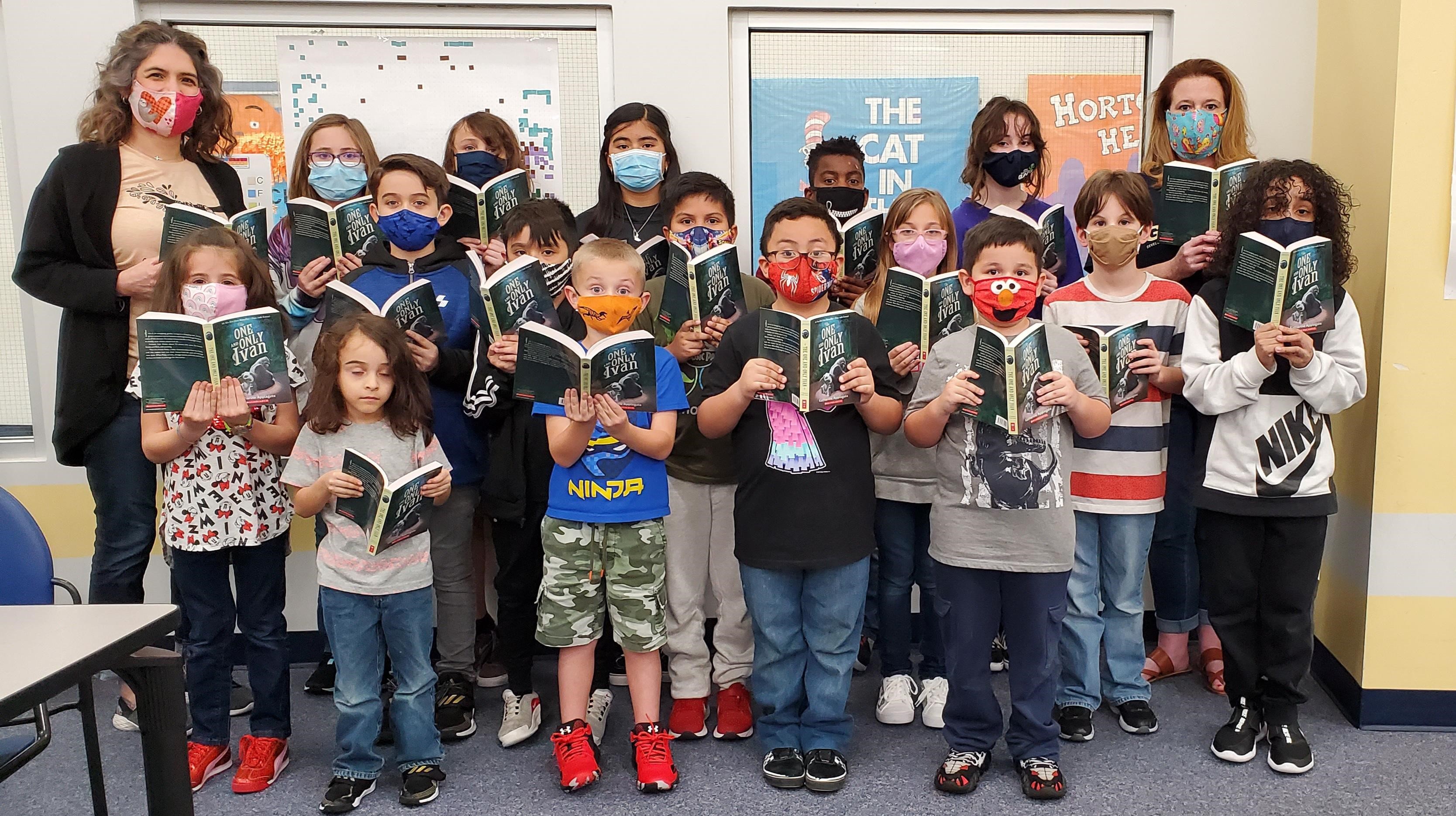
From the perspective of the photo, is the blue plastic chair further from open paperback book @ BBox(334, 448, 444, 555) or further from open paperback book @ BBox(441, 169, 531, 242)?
open paperback book @ BBox(441, 169, 531, 242)

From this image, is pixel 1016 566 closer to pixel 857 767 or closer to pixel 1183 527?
pixel 857 767

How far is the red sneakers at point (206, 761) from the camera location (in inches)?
109

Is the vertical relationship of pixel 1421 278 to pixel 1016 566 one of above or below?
above

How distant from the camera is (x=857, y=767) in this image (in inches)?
111

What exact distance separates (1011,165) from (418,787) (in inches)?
97.8

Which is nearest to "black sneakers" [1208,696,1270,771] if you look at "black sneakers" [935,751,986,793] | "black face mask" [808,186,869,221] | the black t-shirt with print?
"black sneakers" [935,751,986,793]

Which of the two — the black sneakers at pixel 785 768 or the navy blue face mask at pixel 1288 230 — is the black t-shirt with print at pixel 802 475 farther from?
the navy blue face mask at pixel 1288 230

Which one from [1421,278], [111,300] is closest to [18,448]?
[111,300]

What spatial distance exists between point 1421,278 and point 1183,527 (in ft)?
3.21

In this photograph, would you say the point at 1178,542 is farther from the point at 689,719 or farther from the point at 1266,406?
the point at 689,719

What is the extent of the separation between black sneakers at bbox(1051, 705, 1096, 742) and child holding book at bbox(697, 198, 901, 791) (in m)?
0.66

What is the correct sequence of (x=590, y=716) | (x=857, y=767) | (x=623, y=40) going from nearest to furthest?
(x=857, y=767), (x=590, y=716), (x=623, y=40)

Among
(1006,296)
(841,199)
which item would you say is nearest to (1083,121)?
(841,199)

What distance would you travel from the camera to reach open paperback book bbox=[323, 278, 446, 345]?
2.75m
